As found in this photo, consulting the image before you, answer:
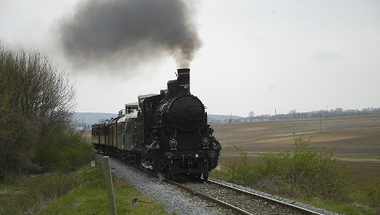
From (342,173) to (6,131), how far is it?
16251mm

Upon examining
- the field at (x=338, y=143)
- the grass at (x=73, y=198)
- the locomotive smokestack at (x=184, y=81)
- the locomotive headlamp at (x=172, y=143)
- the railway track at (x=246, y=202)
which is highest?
the locomotive smokestack at (x=184, y=81)

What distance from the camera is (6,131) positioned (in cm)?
2033

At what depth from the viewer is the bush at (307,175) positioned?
1501 centimetres

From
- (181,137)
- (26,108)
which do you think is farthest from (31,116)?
(181,137)

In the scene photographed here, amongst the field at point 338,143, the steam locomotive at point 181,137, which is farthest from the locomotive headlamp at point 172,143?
the field at point 338,143

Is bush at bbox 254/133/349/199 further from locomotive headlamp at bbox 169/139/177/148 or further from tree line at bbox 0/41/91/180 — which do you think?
tree line at bbox 0/41/91/180

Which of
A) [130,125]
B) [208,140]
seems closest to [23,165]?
[130,125]

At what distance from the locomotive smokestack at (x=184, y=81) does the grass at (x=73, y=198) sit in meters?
4.43

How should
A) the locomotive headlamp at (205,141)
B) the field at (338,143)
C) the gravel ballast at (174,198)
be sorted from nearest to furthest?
the gravel ballast at (174,198) < the locomotive headlamp at (205,141) < the field at (338,143)

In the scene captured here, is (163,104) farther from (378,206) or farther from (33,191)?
(378,206)

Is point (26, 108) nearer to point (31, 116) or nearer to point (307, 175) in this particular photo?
point (31, 116)

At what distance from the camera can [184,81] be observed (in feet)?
53.4

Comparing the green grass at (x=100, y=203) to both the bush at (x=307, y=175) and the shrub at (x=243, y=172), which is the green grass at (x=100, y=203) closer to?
the shrub at (x=243, y=172)

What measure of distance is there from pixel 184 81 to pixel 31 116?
14836 mm
